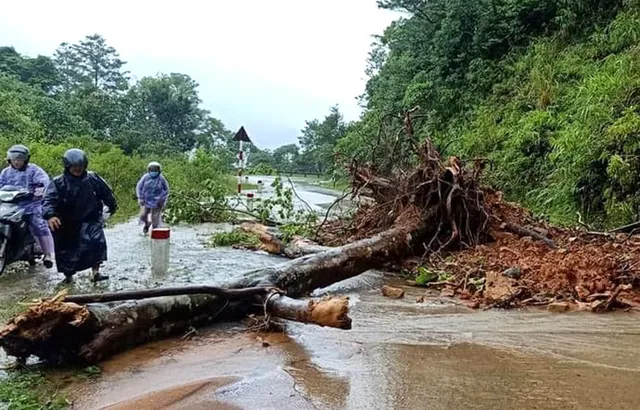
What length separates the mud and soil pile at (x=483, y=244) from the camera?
5645mm

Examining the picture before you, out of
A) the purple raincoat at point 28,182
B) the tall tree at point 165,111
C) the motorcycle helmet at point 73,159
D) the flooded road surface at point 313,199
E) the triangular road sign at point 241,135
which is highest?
the tall tree at point 165,111

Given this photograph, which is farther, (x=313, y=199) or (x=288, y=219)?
(x=313, y=199)

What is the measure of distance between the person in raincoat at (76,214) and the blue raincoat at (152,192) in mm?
4386

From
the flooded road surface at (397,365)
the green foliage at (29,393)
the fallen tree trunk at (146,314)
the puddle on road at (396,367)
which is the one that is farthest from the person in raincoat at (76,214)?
the green foliage at (29,393)

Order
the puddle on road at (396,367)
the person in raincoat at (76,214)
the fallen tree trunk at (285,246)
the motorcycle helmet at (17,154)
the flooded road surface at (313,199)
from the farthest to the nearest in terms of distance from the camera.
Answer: the flooded road surface at (313,199)
the fallen tree trunk at (285,246)
the motorcycle helmet at (17,154)
the person in raincoat at (76,214)
the puddle on road at (396,367)

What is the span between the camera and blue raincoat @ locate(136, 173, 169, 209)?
10805 mm

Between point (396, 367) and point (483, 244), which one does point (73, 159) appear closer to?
point (396, 367)

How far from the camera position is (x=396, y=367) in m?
3.78

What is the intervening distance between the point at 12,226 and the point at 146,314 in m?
3.46

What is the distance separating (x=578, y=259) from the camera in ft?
20.0

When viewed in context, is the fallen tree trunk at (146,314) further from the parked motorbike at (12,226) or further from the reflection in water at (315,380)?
the parked motorbike at (12,226)

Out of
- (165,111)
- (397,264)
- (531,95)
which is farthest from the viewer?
(165,111)

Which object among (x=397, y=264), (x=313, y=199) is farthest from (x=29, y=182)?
(x=313, y=199)

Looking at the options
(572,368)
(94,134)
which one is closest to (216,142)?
(94,134)
